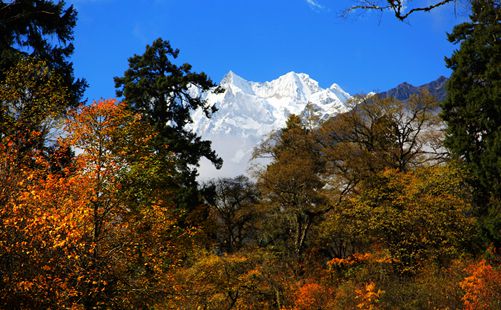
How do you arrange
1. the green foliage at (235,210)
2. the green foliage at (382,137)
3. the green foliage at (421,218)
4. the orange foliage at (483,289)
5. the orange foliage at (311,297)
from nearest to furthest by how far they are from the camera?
the orange foliage at (483,289) → the green foliage at (421,218) → the orange foliage at (311,297) → the green foliage at (382,137) → the green foliage at (235,210)

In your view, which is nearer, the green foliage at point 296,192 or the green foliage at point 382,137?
the green foliage at point 296,192

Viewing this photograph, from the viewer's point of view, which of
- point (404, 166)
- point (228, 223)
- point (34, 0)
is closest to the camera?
point (34, 0)

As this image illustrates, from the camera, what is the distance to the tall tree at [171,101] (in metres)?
23.3

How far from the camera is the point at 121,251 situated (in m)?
10.2

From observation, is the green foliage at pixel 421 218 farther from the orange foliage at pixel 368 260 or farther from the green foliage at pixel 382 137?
the green foliage at pixel 382 137

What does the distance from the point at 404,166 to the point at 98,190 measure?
21.4 metres

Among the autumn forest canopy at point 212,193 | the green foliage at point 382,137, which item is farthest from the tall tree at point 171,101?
the green foliage at point 382,137

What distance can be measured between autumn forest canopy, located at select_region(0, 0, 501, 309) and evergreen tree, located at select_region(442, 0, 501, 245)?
65 millimetres

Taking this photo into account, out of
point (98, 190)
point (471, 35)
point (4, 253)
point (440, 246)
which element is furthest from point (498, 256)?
point (4, 253)

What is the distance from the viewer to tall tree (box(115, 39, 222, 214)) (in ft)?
76.3

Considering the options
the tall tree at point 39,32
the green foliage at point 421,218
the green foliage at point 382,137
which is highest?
the tall tree at point 39,32

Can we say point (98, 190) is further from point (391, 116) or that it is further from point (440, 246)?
point (391, 116)

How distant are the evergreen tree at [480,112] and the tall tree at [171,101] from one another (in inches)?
552

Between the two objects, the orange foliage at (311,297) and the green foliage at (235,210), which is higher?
the green foliage at (235,210)
